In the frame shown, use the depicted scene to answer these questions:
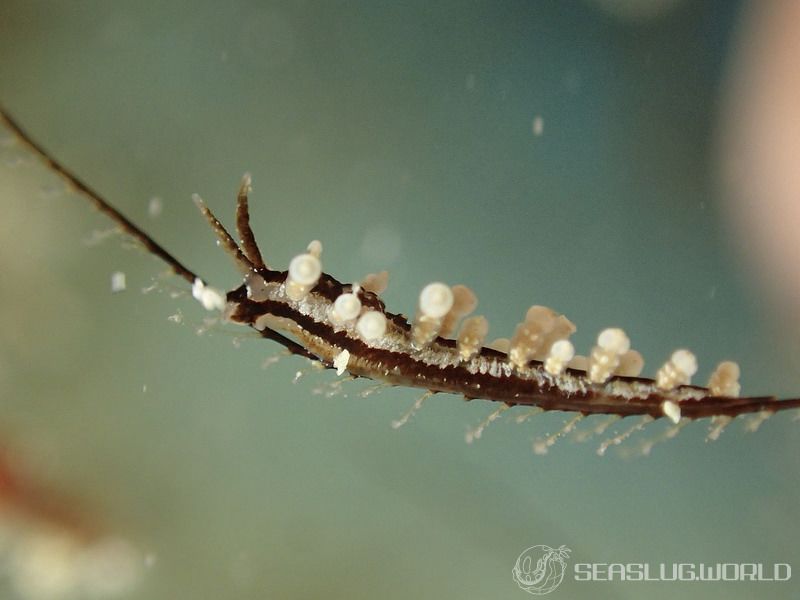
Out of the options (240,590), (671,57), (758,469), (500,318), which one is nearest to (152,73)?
(500,318)

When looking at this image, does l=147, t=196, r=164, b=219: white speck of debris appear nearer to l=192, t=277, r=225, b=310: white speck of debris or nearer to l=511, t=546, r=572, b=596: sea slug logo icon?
l=192, t=277, r=225, b=310: white speck of debris

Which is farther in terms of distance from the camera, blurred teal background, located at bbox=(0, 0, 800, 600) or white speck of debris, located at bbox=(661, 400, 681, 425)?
blurred teal background, located at bbox=(0, 0, 800, 600)

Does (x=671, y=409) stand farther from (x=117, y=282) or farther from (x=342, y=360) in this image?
(x=117, y=282)

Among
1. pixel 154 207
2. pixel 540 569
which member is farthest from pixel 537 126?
pixel 540 569

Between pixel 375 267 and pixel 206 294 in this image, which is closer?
pixel 206 294

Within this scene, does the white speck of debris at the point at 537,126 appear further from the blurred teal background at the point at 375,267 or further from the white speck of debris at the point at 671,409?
the white speck of debris at the point at 671,409

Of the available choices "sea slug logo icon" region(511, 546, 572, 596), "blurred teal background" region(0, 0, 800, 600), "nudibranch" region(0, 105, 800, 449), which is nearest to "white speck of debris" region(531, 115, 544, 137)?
"blurred teal background" region(0, 0, 800, 600)
